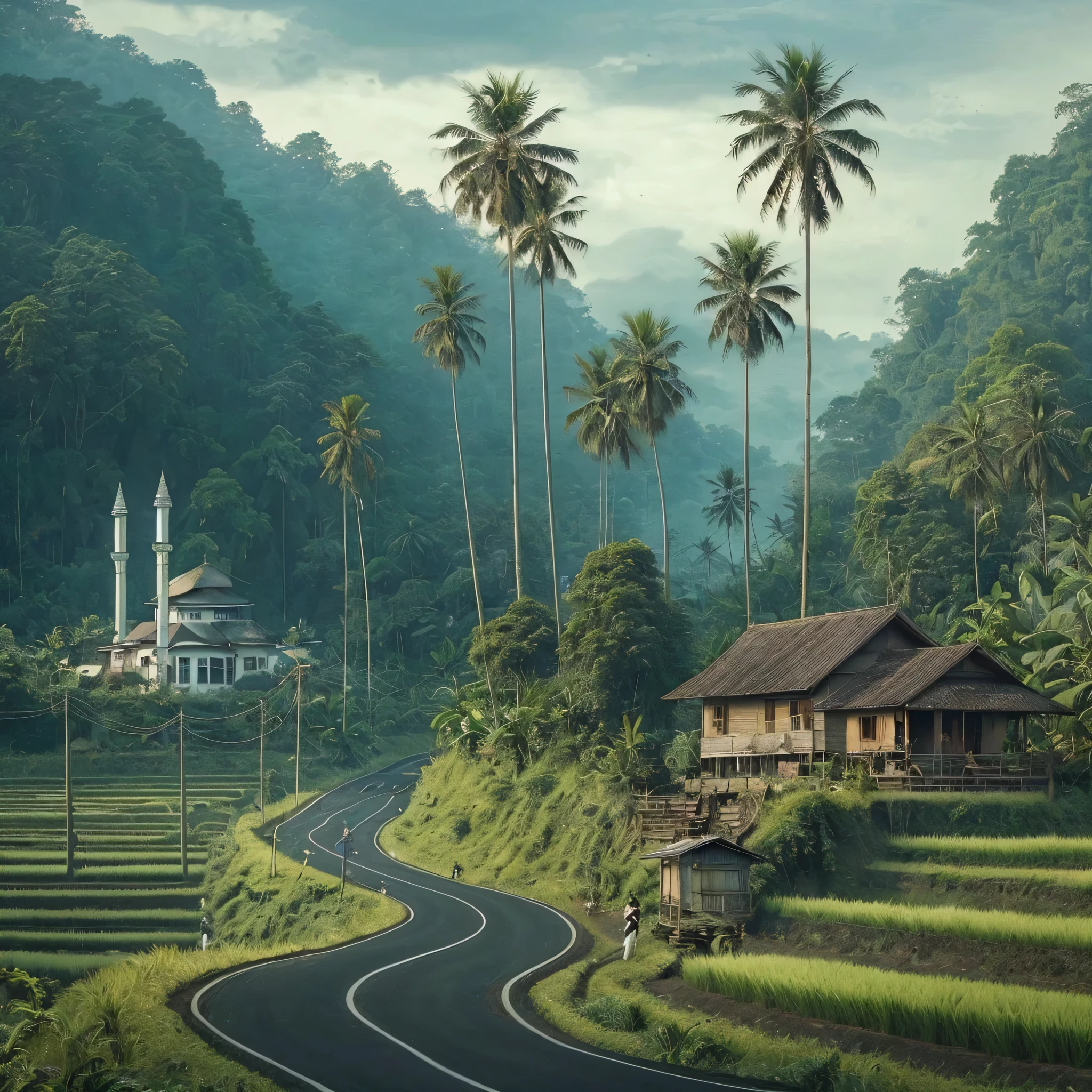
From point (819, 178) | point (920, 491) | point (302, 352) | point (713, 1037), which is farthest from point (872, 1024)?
point (302, 352)

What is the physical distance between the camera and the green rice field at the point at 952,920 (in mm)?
29172

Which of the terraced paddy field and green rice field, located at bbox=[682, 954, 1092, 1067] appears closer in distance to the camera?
green rice field, located at bbox=[682, 954, 1092, 1067]

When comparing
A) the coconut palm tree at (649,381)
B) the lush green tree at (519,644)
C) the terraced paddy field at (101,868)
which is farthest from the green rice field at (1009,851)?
the lush green tree at (519,644)

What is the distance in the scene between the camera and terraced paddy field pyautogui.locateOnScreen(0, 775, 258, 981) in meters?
58.3

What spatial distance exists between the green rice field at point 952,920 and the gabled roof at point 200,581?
269 feet

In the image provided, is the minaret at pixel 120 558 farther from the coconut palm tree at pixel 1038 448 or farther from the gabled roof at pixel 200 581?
the coconut palm tree at pixel 1038 448

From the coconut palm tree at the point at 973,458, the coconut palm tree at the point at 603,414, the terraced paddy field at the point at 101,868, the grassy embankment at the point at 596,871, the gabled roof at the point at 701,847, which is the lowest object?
the terraced paddy field at the point at 101,868

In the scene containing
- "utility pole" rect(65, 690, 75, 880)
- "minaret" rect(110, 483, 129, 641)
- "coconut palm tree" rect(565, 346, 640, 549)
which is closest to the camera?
"utility pole" rect(65, 690, 75, 880)

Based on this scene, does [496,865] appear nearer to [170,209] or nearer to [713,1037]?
[713,1037]

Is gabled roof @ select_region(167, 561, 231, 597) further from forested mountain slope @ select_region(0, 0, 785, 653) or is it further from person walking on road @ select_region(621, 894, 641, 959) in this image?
person walking on road @ select_region(621, 894, 641, 959)

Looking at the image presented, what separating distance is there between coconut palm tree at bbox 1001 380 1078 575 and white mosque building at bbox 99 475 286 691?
200 feet

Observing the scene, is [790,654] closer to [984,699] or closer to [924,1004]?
[984,699]

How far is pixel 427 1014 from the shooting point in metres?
30.9

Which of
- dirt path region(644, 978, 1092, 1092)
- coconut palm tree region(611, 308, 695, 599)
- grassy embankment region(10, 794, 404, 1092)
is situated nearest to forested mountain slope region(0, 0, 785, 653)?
coconut palm tree region(611, 308, 695, 599)
